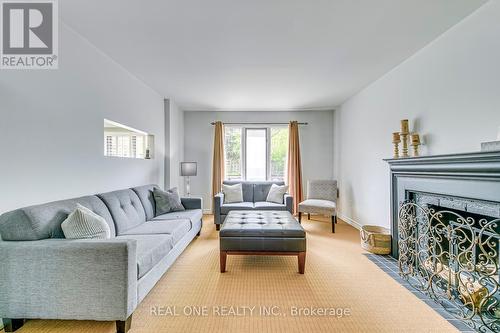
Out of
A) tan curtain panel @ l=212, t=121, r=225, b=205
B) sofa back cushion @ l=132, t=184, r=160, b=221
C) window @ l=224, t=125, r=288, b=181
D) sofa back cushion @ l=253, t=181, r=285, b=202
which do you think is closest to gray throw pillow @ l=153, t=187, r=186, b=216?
sofa back cushion @ l=132, t=184, r=160, b=221

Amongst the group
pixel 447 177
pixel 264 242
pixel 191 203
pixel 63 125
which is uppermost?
pixel 63 125

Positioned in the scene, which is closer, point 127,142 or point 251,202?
point 127,142

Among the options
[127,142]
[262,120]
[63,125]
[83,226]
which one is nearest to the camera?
[83,226]

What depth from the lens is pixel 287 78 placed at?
3.75 metres

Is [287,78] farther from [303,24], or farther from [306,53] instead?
[303,24]

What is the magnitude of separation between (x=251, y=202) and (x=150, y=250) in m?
2.98

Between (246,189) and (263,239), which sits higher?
(246,189)

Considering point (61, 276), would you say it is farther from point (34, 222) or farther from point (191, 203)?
point (191, 203)

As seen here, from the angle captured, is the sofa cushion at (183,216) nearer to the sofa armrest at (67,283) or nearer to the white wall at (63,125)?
the white wall at (63,125)

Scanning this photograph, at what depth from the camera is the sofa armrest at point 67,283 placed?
1699mm

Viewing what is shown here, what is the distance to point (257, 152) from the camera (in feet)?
19.6

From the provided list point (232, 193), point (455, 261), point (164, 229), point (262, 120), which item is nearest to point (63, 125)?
point (164, 229)

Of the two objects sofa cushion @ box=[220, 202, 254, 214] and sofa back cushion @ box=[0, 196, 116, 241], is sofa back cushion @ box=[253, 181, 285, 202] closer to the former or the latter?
sofa cushion @ box=[220, 202, 254, 214]

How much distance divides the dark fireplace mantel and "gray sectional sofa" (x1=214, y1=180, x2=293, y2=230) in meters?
1.92
